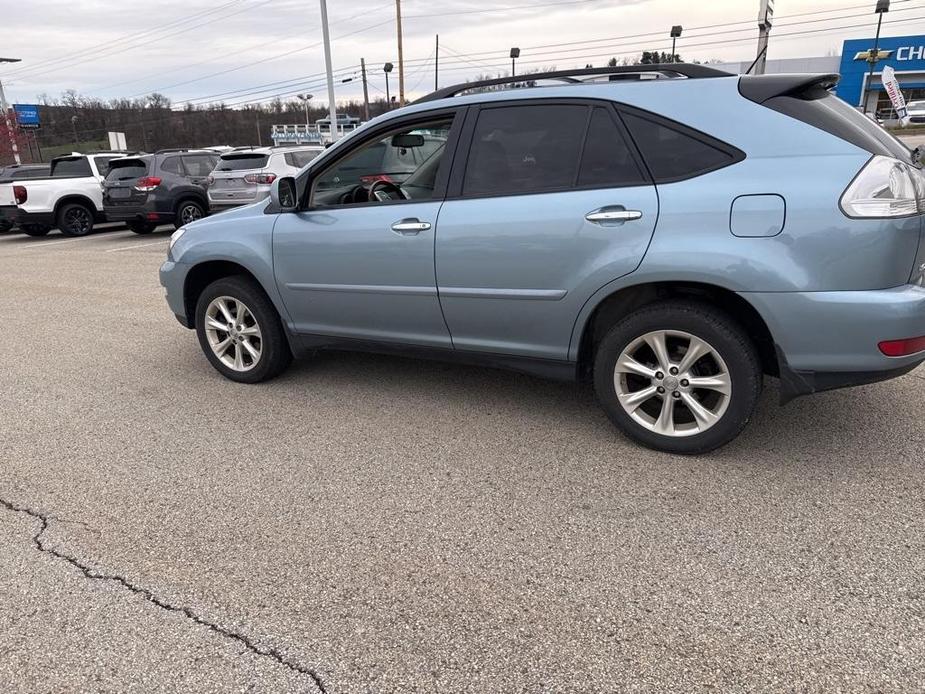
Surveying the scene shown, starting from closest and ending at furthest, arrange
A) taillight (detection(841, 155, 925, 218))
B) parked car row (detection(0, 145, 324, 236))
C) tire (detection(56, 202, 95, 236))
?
1. taillight (detection(841, 155, 925, 218))
2. parked car row (detection(0, 145, 324, 236))
3. tire (detection(56, 202, 95, 236))

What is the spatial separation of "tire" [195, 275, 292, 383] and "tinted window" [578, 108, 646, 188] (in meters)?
2.29

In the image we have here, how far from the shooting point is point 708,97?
3135 mm

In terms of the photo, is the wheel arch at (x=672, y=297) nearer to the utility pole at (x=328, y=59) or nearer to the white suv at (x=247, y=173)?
the white suv at (x=247, y=173)

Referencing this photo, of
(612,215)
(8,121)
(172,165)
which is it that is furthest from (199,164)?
(8,121)

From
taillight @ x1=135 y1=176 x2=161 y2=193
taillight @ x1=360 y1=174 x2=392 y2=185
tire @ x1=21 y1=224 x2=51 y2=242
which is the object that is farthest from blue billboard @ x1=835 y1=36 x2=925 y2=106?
taillight @ x1=360 y1=174 x2=392 y2=185

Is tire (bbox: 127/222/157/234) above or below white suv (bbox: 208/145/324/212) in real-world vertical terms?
below

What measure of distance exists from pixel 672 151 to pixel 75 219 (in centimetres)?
1594

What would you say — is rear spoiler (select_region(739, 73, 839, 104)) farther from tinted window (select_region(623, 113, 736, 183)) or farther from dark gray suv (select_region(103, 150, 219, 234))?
dark gray suv (select_region(103, 150, 219, 234))

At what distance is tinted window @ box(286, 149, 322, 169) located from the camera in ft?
41.8

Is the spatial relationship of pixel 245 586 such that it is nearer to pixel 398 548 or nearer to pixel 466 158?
pixel 398 548

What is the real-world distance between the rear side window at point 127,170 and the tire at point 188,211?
0.94m

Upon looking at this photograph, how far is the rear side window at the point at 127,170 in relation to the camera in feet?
45.1

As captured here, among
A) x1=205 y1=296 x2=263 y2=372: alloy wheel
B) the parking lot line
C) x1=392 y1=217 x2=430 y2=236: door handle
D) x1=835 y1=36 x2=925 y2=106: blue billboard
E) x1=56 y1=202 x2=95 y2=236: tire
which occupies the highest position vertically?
x1=835 y1=36 x2=925 y2=106: blue billboard

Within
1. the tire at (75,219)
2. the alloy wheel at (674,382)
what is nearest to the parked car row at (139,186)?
the tire at (75,219)
